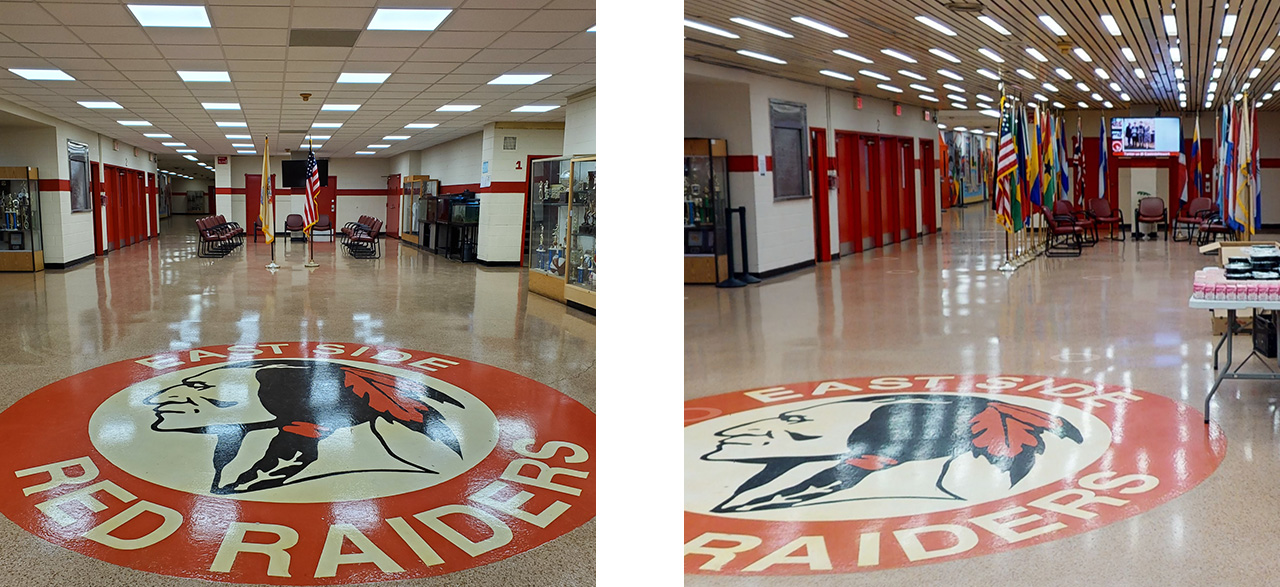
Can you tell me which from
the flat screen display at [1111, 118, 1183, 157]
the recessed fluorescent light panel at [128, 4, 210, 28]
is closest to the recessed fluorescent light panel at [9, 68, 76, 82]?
the recessed fluorescent light panel at [128, 4, 210, 28]

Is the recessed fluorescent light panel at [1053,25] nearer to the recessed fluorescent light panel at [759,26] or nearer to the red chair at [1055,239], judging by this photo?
the recessed fluorescent light panel at [759,26]

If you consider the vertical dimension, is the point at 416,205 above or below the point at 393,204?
below

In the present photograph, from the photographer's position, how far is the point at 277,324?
8.63 m

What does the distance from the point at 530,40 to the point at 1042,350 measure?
15.4 ft

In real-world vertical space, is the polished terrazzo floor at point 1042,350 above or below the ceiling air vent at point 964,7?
below

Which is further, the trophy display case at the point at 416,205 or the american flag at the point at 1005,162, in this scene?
the trophy display case at the point at 416,205

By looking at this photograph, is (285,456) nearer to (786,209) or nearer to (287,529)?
(287,529)

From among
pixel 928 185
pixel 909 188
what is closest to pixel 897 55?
pixel 909 188

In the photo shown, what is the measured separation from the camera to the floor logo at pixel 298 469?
3.35 meters

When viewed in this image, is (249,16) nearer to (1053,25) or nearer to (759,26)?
(759,26)

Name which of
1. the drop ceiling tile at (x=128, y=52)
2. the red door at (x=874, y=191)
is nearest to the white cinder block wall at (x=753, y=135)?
the red door at (x=874, y=191)

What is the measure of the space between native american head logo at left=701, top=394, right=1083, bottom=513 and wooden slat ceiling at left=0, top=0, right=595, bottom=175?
11.7 ft

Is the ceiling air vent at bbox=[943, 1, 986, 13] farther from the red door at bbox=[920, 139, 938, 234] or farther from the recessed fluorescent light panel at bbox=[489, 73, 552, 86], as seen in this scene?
the red door at bbox=[920, 139, 938, 234]

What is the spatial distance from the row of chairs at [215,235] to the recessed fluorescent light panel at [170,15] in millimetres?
11933
